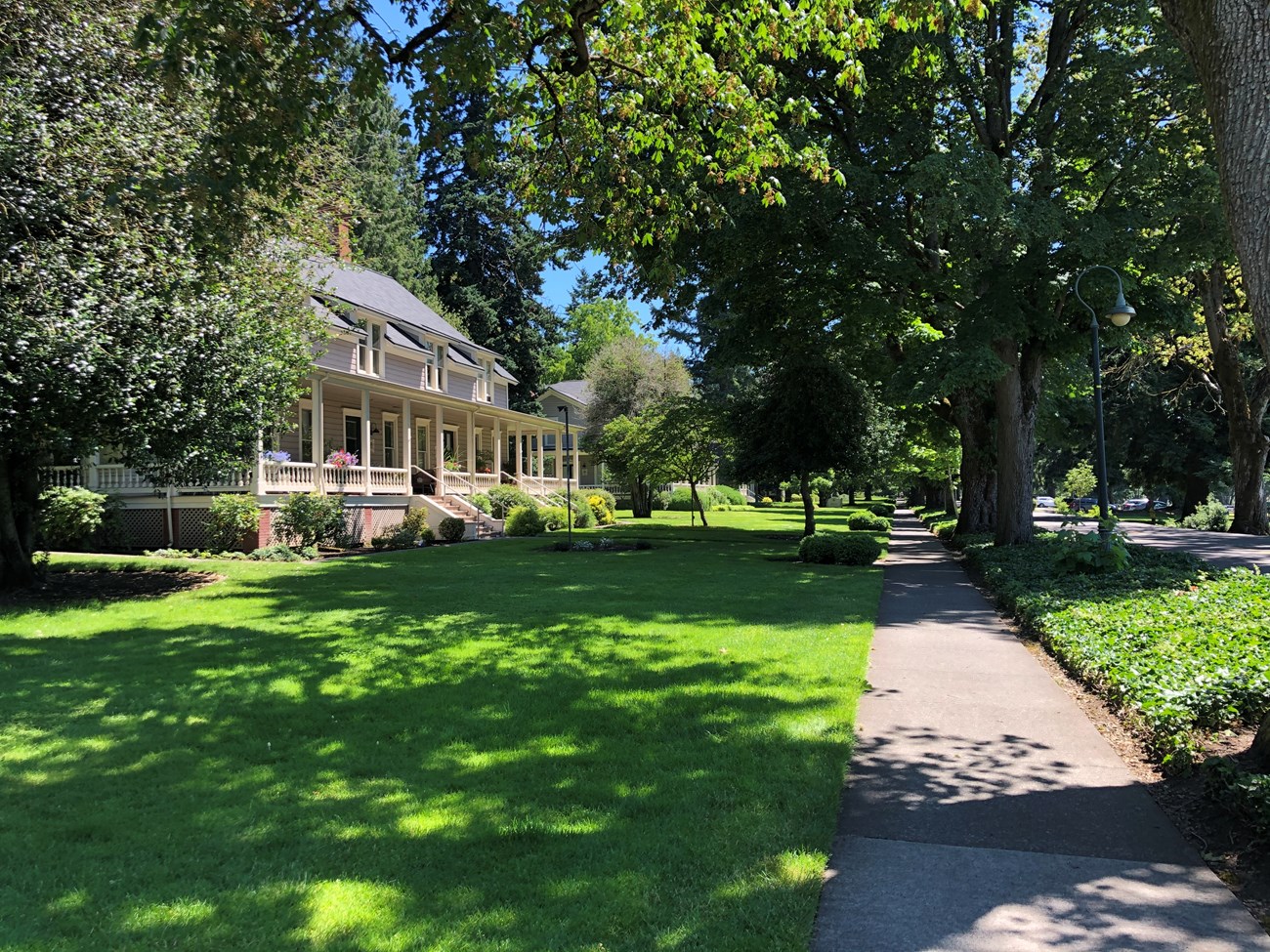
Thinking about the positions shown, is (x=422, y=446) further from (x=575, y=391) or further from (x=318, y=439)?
(x=575, y=391)

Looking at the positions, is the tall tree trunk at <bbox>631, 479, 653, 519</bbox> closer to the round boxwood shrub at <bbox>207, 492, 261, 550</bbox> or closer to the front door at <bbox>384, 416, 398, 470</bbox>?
the front door at <bbox>384, 416, 398, 470</bbox>

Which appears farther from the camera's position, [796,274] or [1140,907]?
[796,274]

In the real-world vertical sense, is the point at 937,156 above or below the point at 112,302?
above

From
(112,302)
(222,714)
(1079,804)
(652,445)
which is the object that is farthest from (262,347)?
(652,445)

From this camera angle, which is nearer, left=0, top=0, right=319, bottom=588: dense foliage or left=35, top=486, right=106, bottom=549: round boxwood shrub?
left=0, top=0, right=319, bottom=588: dense foliage

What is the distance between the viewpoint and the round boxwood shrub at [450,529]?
23469 millimetres

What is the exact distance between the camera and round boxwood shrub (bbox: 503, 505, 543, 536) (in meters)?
26.1

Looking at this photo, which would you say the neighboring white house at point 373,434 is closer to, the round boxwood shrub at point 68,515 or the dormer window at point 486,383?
the dormer window at point 486,383

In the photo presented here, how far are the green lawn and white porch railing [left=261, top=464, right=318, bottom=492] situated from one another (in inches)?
399

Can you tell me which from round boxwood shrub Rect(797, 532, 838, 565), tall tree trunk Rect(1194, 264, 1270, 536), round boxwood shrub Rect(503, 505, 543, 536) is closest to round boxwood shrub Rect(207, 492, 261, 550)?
round boxwood shrub Rect(503, 505, 543, 536)

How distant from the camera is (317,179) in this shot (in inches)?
531

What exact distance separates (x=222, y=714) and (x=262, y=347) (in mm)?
8584

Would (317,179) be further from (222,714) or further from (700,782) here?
(700,782)

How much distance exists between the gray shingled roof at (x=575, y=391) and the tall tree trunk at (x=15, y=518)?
3501 cm
